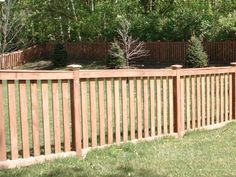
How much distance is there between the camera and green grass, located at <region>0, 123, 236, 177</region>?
6191 millimetres

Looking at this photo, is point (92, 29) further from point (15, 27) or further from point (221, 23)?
point (221, 23)

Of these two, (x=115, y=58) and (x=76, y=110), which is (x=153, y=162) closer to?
(x=76, y=110)

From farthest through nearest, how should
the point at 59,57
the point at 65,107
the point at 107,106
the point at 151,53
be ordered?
1. the point at 151,53
2. the point at 59,57
3. the point at 107,106
4. the point at 65,107

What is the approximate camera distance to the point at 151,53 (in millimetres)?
33188

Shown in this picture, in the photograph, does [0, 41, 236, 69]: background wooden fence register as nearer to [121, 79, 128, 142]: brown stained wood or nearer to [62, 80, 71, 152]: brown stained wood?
[121, 79, 128, 142]: brown stained wood

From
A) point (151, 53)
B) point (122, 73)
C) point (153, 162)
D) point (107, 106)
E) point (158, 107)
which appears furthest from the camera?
point (151, 53)

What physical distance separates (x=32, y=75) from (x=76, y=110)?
904 mm

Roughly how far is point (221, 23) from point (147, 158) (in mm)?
24812

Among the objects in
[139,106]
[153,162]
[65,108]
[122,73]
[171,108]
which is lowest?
[153,162]

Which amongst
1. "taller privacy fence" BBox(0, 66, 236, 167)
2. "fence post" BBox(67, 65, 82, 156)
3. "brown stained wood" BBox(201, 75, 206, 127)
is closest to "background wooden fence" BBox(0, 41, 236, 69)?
"taller privacy fence" BBox(0, 66, 236, 167)

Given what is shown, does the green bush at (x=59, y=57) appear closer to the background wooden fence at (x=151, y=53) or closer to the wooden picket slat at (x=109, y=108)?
the background wooden fence at (x=151, y=53)

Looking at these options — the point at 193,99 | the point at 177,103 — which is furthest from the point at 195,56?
the point at 177,103

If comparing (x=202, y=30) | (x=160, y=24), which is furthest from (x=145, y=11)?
(x=202, y=30)

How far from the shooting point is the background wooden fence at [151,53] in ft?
98.9
